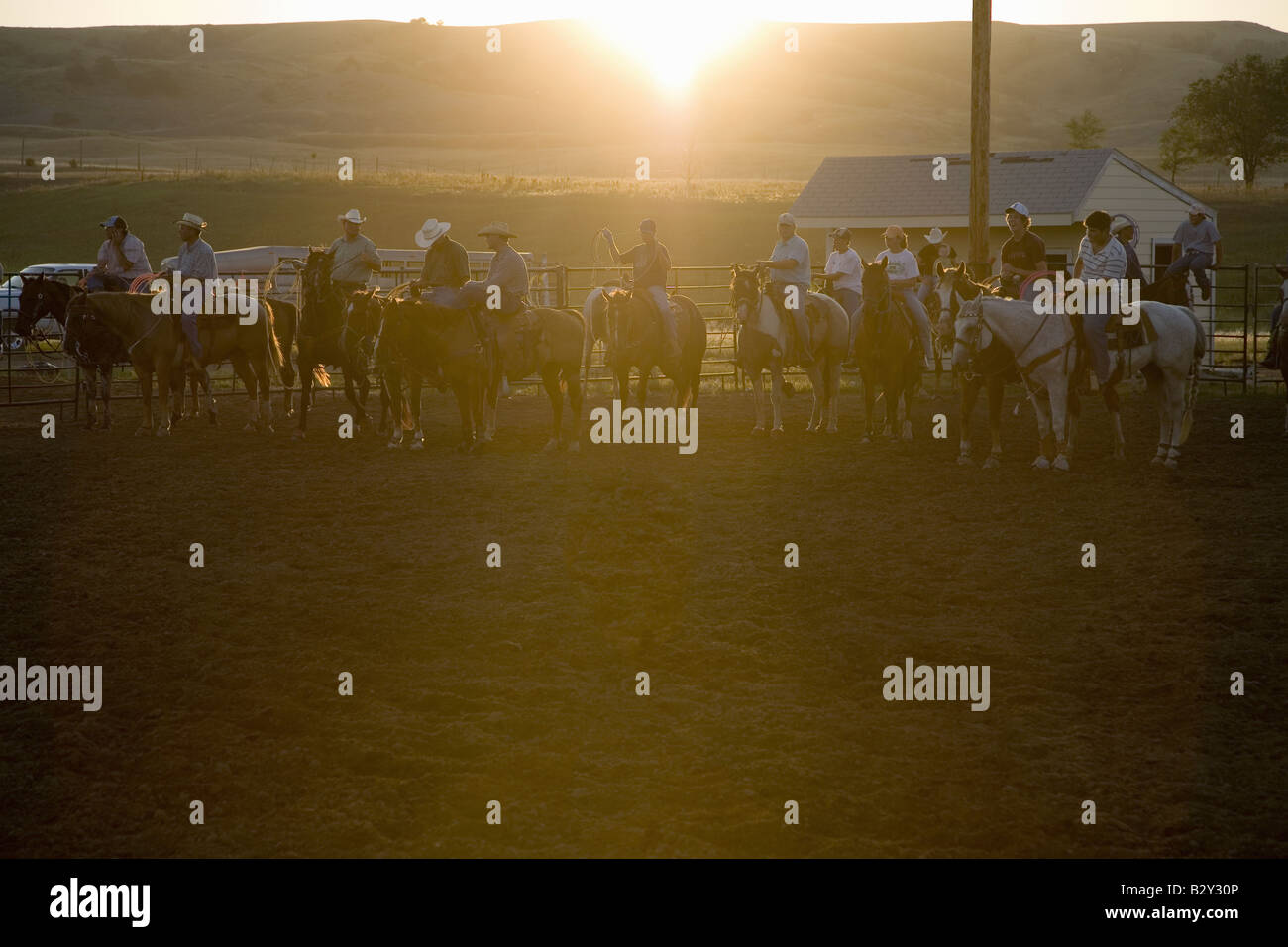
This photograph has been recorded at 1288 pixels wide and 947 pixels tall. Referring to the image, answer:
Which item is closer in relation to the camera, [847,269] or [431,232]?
[431,232]

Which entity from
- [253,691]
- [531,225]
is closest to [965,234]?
[253,691]

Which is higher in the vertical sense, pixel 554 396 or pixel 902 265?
pixel 902 265

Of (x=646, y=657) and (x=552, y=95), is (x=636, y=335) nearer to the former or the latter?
(x=646, y=657)

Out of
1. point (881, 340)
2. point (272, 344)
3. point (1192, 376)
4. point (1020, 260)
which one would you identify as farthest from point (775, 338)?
point (272, 344)

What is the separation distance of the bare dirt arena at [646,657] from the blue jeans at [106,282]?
3.98 m

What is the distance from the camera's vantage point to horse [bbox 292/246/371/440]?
46.8 feet

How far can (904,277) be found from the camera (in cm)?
1497

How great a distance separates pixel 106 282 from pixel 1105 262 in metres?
11.2

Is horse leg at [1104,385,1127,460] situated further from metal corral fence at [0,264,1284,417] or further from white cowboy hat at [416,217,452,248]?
white cowboy hat at [416,217,452,248]

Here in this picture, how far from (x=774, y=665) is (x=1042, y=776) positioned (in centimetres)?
174

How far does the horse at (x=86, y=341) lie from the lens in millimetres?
14812

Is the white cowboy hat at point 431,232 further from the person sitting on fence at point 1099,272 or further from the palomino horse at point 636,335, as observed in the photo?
the person sitting on fence at point 1099,272

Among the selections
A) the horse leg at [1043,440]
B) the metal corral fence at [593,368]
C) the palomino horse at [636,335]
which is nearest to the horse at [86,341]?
the metal corral fence at [593,368]
